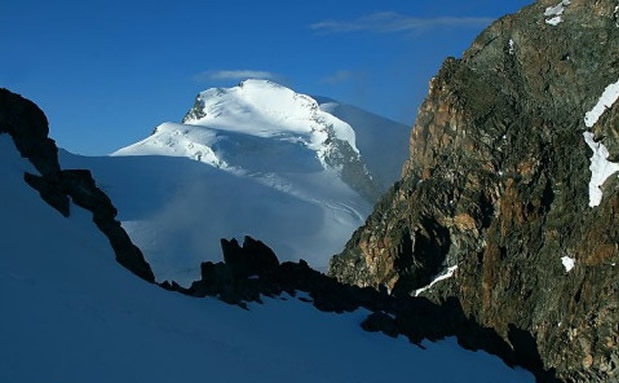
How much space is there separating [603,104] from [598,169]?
44.3 ft

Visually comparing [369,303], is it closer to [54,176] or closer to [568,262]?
[54,176]

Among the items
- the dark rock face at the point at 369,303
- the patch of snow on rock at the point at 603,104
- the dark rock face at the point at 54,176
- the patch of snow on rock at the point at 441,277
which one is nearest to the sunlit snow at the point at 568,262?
the patch of snow on rock at the point at 441,277

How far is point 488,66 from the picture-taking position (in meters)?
136

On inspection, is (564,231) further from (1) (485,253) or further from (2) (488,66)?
(2) (488,66)

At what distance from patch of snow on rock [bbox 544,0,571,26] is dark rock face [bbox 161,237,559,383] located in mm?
91030

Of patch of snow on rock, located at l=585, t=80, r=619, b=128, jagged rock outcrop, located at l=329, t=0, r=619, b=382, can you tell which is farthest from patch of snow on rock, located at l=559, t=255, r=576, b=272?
patch of snow on rock, located at l=585, t=80, r=619, b=128

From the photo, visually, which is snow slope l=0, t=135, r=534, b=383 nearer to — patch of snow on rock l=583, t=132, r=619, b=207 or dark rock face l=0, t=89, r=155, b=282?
dark rock face l=0, t=89, r=155, b=282

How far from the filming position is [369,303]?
164 feet

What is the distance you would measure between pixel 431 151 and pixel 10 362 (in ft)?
401

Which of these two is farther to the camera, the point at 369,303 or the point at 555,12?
the point at 555,12

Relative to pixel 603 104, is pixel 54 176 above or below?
below

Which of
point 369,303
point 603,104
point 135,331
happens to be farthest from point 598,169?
point 135,331

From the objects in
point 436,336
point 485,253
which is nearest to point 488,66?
point 485,253

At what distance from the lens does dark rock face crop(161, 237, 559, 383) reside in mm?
43531
